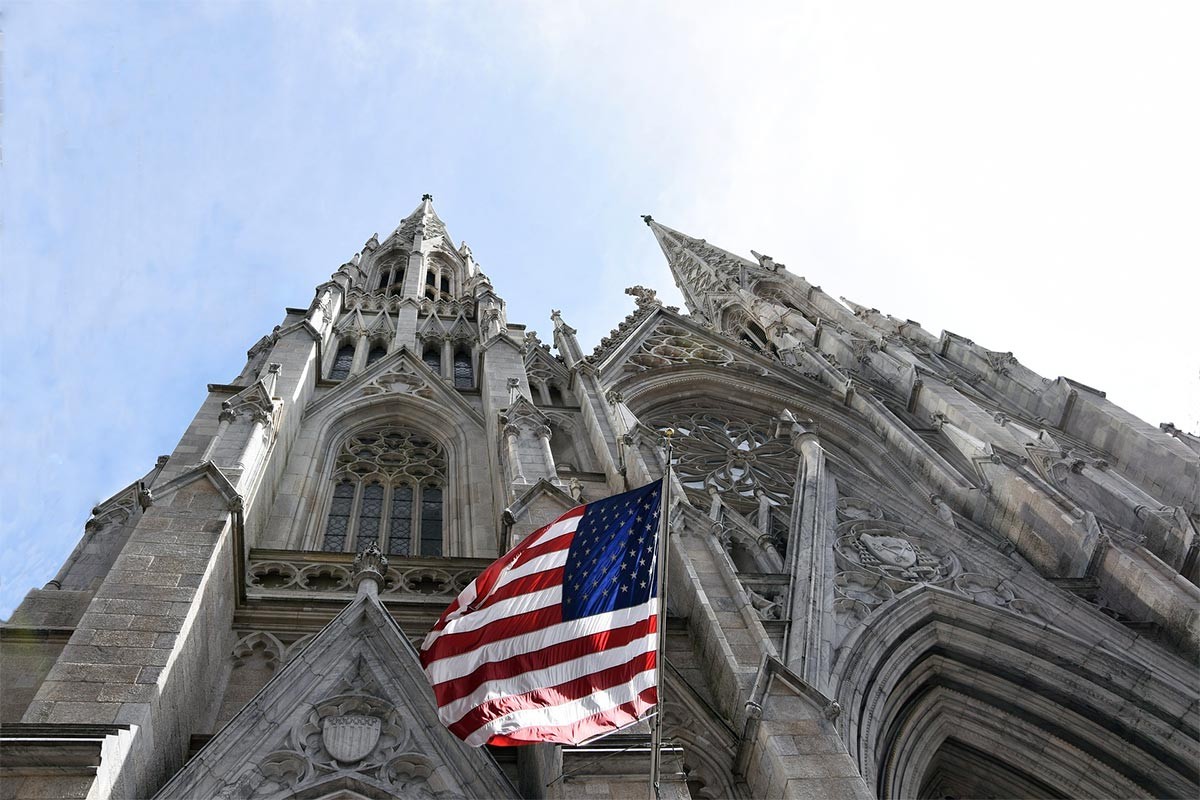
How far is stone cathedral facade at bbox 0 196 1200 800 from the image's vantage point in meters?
8.84

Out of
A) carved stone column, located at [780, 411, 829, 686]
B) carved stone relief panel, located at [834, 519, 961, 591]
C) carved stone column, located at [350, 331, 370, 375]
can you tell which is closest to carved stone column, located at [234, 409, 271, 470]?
carved stone column, located at [350, 331, 370, 375]

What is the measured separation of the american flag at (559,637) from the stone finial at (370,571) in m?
1.16

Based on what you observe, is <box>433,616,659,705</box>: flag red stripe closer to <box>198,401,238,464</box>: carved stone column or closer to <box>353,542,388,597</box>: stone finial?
<box>353,542,388,597</box>: stone finial

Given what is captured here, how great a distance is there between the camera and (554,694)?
8.45 meters

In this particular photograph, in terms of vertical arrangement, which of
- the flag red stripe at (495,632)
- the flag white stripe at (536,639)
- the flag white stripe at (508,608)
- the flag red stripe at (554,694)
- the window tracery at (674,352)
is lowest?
the flag red stripe at (554,694)

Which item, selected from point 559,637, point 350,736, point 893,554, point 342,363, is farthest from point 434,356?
point 559,637

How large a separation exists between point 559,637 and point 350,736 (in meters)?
2.18

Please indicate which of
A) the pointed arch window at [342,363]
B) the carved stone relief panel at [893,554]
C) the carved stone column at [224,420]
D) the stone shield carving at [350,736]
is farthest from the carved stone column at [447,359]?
the stone shield carving at [350,736]

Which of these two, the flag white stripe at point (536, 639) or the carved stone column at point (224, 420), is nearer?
the flag white stripe at point (536, 639)

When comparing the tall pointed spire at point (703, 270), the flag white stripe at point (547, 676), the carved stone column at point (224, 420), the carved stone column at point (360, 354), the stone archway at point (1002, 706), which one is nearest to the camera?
the flag white stripe at point (547, 676)

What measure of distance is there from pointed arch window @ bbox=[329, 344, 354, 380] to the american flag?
11.5m

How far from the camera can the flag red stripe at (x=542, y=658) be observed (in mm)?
8562

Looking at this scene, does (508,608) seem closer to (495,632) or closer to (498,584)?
(495,632)

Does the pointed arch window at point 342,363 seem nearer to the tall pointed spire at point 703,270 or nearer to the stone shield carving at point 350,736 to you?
the stone shield carving at point 350,736
